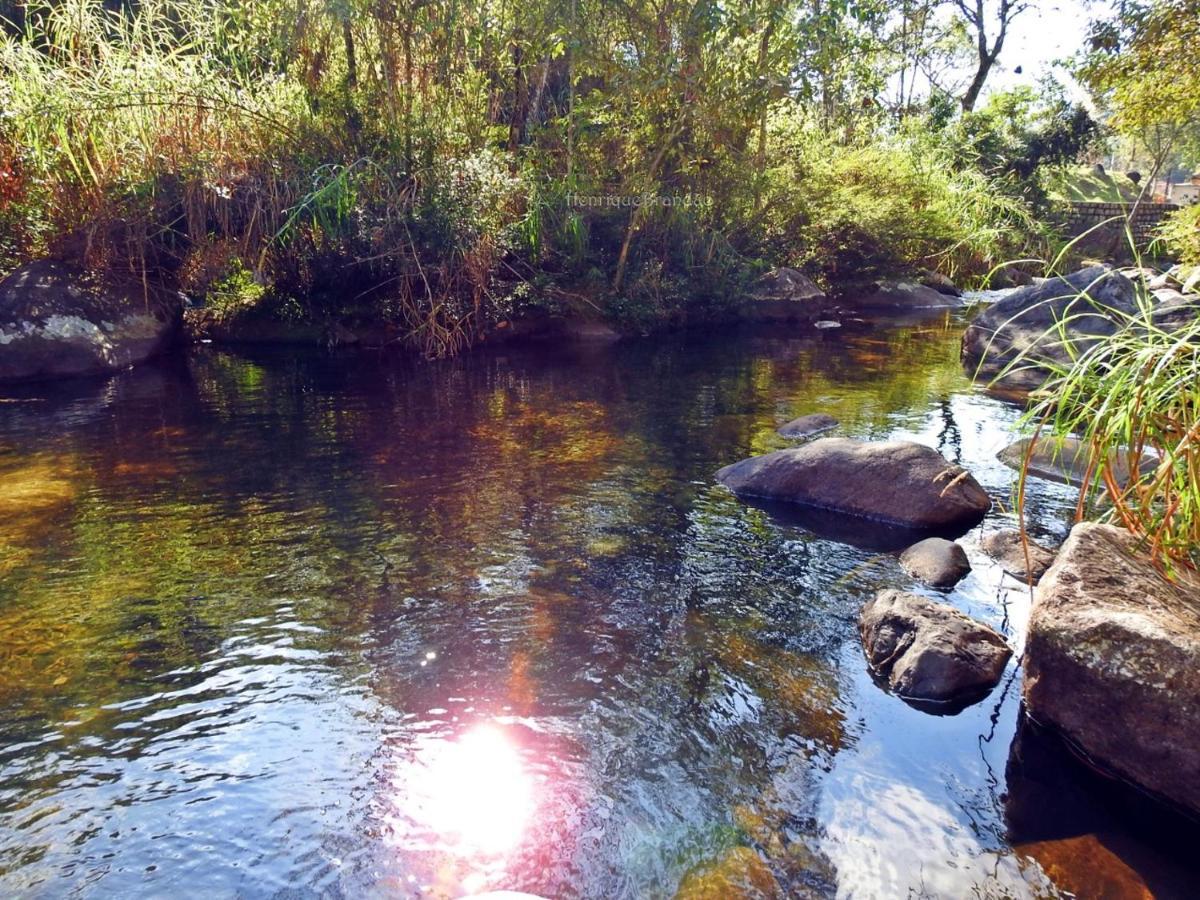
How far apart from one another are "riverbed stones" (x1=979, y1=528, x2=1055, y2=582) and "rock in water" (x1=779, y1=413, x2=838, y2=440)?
8.63 feet

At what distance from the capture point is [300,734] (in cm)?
357

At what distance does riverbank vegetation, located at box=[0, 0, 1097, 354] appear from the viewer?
10.7 m

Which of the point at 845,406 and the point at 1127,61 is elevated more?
the point at 1127,61

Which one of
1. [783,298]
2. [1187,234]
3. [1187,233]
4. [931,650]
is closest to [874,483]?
[931,650]

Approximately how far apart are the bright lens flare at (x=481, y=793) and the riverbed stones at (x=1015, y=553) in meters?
3.21

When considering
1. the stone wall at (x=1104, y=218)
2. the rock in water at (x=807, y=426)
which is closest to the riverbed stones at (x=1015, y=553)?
the rock in water at (x=807, y=426)

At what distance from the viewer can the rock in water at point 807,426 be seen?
26.3 feet

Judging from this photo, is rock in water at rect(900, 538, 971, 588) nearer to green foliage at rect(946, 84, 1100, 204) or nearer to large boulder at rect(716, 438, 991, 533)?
large boulder at rect(716, 438, 991, 533)

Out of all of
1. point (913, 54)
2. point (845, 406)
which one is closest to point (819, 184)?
point (845, 406)

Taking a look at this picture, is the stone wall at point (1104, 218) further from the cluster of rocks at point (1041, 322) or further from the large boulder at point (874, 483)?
the large boulder at point (874, 483)

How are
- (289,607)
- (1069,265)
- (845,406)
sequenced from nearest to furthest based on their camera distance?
(289,607)
(845,406)
(1069,265)

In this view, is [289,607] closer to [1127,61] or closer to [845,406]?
[845,406]

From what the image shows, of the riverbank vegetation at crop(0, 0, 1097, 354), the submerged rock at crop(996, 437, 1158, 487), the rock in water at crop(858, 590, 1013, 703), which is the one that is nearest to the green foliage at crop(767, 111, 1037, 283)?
the riverbank vegetation at crop(0, 0, 1097, 354)

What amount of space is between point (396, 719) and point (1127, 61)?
12.1 metres
